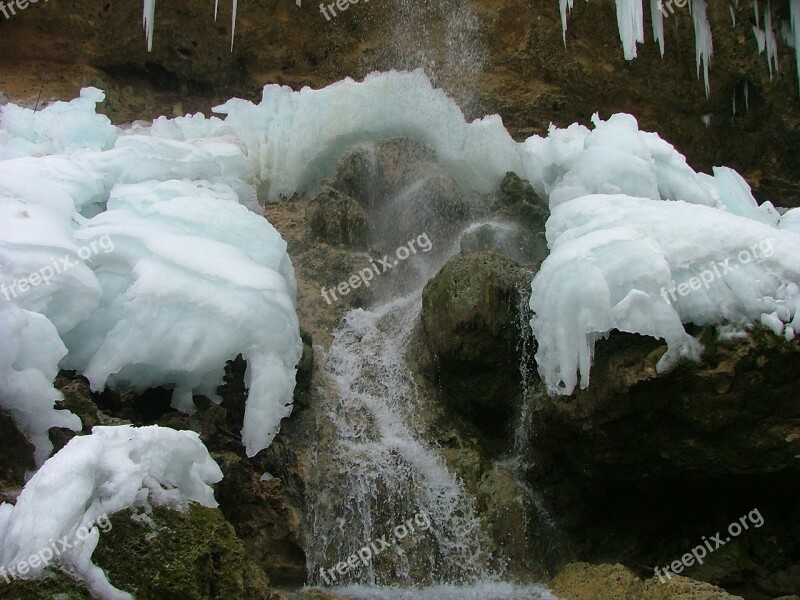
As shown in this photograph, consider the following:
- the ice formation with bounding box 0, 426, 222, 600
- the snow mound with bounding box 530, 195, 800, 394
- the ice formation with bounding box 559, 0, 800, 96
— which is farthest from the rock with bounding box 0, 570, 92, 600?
the ice formation with bounding box 559, 0, 800, 96

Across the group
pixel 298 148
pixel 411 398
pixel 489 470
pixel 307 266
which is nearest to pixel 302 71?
pixel 298 148

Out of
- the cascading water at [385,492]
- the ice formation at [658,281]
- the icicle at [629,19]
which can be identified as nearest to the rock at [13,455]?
the cascading water at [385,492]

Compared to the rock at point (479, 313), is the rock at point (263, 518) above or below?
below

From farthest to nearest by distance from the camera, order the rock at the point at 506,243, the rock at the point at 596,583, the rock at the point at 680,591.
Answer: the rock at the point at 506,243 → the rock at the point at 596,583 → the rock at the point at 680,591

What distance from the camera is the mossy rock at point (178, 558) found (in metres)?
2.78

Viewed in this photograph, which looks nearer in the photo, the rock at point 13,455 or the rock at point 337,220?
the rock at point 13,455

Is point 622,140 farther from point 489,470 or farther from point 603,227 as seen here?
point 489,470

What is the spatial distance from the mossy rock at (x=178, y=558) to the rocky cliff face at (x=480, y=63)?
24.2 ft

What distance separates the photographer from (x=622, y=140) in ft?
20.5

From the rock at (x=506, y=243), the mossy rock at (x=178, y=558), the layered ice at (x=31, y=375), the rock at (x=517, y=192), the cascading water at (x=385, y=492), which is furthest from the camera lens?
the rock at (x=517, y=192)

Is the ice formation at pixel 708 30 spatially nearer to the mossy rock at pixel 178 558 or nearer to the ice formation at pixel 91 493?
the ice formation at pixel 91 493

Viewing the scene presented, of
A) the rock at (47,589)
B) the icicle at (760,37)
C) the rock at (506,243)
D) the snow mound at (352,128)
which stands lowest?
the rock at (506,243)

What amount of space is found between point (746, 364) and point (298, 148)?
15.8 ft

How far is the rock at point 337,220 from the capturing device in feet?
22.9
